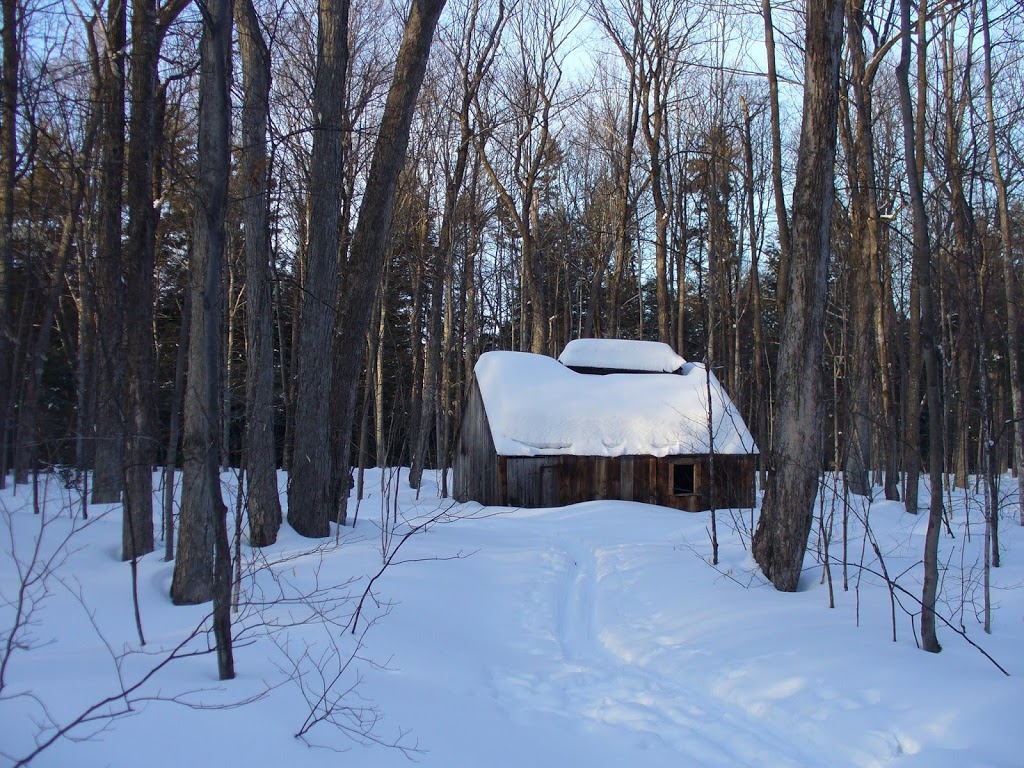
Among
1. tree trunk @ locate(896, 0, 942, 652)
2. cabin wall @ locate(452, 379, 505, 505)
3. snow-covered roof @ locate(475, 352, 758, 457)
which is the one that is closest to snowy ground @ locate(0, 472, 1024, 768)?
tree trunk @ locate(896, 0, 942, 652)

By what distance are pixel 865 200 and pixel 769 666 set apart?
13712 mm

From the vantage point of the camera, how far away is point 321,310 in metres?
8.68

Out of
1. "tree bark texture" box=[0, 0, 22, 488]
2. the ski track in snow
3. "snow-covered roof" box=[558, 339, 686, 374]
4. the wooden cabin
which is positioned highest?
"tree bark texture" box=[0, 0, 22, 488]

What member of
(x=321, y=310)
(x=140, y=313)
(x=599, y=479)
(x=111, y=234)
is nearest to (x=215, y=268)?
(x=321, y=310)

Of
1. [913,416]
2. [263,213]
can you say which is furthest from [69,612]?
[913,416]

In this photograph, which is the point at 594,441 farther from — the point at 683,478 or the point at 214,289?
the point at 214,289

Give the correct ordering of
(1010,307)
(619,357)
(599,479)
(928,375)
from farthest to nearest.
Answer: (619,357), (599,479), (1010,307), (928,375)

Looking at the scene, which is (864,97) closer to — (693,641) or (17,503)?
(693,641)

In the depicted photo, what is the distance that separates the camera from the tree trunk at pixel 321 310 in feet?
28.0

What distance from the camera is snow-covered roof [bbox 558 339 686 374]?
68.5 ft

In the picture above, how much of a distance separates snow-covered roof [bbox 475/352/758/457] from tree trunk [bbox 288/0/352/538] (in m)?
8.25

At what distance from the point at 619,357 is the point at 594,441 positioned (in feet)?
14.6

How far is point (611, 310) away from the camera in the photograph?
2403 centimetres

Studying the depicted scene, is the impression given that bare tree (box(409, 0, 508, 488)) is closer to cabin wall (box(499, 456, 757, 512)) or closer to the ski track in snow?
cabin wall (box(499, 456, 757, 512))
